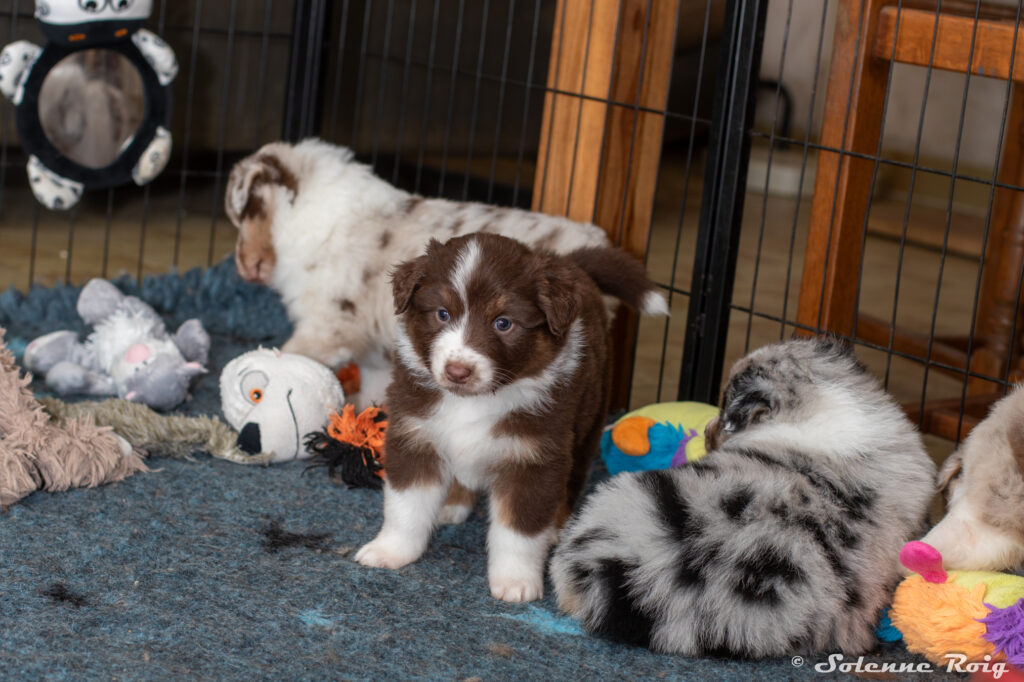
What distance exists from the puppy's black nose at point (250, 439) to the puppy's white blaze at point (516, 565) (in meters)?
0.92

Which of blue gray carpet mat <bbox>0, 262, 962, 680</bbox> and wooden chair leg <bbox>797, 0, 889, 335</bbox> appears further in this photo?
wooden chair leg <bbox>797, 0, 889, 335</bbox>

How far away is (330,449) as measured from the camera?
10.7ft

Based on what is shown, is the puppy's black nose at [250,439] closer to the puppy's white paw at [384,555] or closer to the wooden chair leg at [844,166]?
the puppy's white paw at [384,555]

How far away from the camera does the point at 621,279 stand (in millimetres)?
3125

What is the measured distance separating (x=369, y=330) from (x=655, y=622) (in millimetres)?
1755

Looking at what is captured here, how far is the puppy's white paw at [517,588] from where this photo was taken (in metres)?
2.60

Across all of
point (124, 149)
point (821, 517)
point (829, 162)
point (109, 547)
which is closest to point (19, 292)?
point (124, 149)

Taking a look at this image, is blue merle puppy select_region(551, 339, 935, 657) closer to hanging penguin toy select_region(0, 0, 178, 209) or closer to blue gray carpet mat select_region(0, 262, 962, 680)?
blue gray carpet mat select_region(0, 262, 962, 680)

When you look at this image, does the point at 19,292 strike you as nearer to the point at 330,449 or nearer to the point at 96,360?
the point at 96,360

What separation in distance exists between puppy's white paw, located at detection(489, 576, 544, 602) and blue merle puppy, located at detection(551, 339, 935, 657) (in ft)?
0.34

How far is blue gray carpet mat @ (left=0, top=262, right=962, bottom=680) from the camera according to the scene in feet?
7.24

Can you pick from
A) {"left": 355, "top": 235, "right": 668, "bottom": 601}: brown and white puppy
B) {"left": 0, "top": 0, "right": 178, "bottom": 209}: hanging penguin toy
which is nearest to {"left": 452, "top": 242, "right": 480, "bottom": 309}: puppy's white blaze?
{"left": 355, "top": 235, "right": 668, "bottom": 601}: brown and white puppy

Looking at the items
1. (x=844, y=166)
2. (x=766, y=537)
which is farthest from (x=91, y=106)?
(x=766, y=537)

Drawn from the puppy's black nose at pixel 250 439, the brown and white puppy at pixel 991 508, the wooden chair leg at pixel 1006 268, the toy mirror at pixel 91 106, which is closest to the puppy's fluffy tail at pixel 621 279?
the brown and white puppy at pixel 991 508
